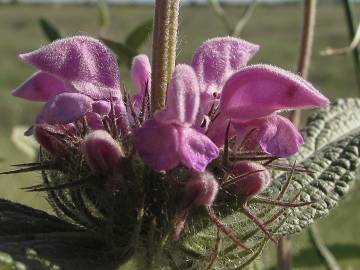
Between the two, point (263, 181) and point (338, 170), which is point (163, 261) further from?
point (338, 170)

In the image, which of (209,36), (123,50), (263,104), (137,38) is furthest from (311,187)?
(209,36)

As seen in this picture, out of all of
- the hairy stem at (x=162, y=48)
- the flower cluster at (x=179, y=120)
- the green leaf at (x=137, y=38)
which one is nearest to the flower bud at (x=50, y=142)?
the flower cluster at (x=179, y=120)

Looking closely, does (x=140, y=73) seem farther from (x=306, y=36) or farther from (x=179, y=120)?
(x=306, y=36)

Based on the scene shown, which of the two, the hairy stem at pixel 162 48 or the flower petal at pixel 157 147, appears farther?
the hairy stem at pixel 162 48

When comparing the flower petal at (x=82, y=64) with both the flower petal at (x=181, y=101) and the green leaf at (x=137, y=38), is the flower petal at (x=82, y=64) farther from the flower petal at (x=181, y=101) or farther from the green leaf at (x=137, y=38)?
the green leaf at (x=137, y=38)

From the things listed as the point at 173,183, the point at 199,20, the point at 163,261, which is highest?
the point at 173,183

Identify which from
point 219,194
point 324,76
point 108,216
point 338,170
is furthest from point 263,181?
point 324,76
